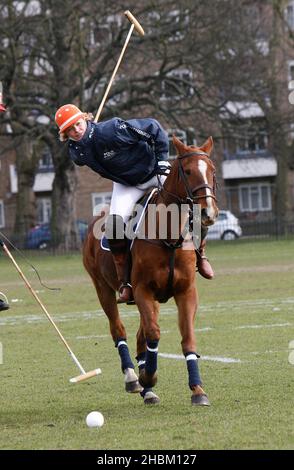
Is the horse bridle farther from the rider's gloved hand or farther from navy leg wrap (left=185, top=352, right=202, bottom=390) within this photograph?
navy leg wrap (left=185, top=352, right=202, bottom=390)

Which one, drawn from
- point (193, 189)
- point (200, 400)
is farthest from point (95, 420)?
point (193, 189)

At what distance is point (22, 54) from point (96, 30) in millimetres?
2823

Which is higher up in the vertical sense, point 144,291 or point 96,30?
point 96,30

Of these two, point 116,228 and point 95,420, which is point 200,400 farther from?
point 116,228

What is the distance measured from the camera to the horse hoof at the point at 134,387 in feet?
31.2

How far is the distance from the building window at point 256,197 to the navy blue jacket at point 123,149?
53.5 metres

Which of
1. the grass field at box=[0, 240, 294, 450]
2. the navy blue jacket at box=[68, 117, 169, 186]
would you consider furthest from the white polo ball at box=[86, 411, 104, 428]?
the navy blue jacket at box=[68, 117, 169, 186]

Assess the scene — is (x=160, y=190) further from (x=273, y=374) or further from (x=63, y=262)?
(x=63, y=262)

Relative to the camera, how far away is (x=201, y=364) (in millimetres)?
10984

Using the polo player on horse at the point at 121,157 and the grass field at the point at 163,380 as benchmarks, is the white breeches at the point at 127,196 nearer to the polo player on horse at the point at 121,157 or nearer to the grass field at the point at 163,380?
the polo player on horse at the point at 121,157

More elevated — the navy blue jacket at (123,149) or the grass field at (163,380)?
the navy blue jacket at (123,149)

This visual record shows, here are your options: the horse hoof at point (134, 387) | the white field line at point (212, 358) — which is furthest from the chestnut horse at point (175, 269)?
the white field line at point (212, 358)

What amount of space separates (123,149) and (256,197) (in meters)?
55.7

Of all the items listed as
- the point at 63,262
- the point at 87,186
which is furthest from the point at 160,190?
the point at 87,186
